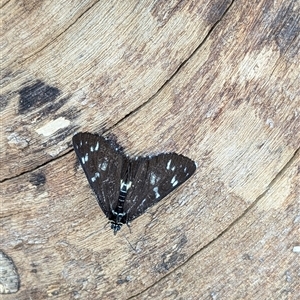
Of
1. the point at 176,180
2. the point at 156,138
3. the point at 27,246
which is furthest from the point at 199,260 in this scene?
the point at 27,246

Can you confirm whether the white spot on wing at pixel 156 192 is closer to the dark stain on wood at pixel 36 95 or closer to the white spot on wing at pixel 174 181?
the white spot on wing at pixel 174 181

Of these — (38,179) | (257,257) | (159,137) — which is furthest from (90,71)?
(257,257)

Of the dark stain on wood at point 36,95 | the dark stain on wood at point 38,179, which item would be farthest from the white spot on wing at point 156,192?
the dark stain on wood at point 36,95

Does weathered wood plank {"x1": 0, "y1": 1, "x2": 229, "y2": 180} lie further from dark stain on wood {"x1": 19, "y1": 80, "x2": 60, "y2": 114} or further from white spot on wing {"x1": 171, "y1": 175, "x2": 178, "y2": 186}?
white spot on wing {"x1": 171, "y1": 175, "x2": 178, "y2": 186}

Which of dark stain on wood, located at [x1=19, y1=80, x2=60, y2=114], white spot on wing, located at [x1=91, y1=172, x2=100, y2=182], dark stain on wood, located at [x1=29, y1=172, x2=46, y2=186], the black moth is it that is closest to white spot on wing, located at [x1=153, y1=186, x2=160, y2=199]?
the black moth

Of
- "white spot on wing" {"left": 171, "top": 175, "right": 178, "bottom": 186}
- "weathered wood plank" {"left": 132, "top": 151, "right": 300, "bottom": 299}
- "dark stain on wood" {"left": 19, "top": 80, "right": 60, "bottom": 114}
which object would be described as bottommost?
"weathered wood plank" {"left": 132, "top": 151, "right": 300, "bottom": 299}

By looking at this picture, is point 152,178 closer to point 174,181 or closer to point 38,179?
point 174,181
